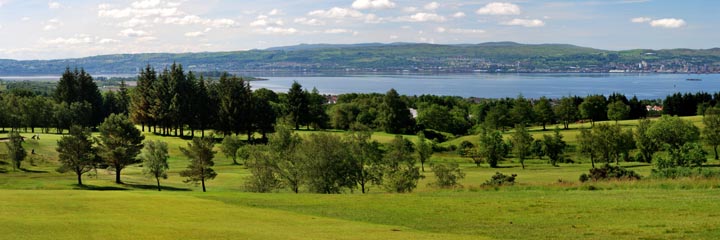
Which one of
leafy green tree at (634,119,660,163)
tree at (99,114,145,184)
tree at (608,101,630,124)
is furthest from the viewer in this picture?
tree at (608,101,630,124)

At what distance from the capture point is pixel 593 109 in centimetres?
11644

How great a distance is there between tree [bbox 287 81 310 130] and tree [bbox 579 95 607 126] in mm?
54744

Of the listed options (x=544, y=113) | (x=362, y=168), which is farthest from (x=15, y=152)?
(x=544, y=113)

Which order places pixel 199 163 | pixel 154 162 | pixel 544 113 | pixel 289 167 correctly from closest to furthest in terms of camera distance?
pixel 289 167, pixel 199 163, pixel 154 162, pixel 544 113

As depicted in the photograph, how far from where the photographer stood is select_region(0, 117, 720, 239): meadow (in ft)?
61.5

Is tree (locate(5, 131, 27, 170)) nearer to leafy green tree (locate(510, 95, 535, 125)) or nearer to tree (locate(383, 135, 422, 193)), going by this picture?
tree (locate(383, 135, 422, 193))

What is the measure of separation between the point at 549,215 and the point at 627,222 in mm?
3016

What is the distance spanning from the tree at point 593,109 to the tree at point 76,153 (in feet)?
299

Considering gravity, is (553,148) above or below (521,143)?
below

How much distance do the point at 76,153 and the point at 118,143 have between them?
399 centimetres

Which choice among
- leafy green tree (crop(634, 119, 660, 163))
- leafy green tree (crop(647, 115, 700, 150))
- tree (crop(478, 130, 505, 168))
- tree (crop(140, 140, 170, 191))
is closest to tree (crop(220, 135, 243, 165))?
tree (crop(140, 140, 170, 191))

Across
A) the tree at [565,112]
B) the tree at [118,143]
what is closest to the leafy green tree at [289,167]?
the tree at [118,143]

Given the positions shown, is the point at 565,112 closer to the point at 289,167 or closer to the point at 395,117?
the point at 395,117

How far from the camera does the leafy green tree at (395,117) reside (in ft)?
350
